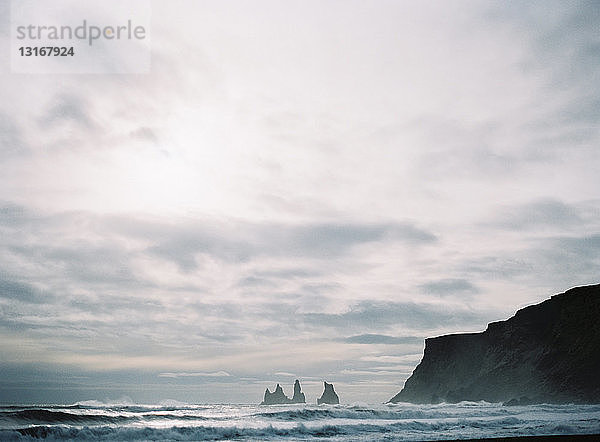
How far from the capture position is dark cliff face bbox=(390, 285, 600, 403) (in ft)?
196

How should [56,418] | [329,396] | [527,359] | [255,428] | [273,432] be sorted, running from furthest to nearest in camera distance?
1. [329,396]
2. [527,359]
3. [56,418]
4. [255,428]
5. [273,432]

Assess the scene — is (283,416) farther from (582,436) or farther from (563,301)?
(563,301)

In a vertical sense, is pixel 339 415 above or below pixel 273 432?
below

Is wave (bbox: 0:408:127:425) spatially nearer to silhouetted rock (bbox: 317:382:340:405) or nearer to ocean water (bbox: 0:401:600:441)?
ocean water (bbox: 0:401:600:441)

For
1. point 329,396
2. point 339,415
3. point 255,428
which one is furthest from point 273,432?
point 329,396

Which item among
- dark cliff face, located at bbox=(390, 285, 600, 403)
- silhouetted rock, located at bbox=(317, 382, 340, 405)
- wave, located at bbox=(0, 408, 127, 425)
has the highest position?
wave, located at bbox=(0, 408, 127, 425)

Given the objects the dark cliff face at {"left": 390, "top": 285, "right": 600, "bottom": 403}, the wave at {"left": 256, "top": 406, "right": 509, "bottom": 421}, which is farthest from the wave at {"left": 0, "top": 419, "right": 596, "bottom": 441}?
the dark cliff face at {"left": 390, "top": 285, "right": 600, "bottom": 403}

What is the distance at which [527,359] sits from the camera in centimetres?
7150

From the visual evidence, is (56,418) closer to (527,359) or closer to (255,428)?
(255,428)

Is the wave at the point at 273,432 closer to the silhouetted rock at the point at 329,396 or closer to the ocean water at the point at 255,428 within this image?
the ocean water at the point at 255,428

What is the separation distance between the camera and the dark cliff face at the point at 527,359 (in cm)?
5959

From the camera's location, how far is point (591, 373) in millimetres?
57531

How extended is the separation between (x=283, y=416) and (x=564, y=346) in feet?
153

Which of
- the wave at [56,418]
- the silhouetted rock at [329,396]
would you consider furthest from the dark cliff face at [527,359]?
the wave at [56,418]
